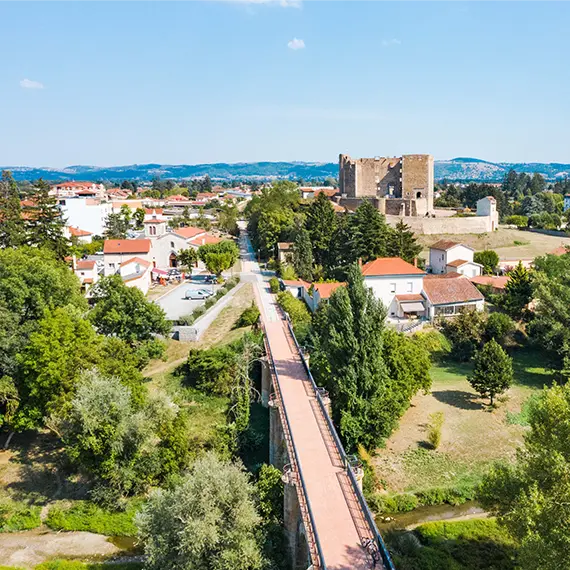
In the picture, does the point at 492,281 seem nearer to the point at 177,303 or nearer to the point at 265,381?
the point at 265,381

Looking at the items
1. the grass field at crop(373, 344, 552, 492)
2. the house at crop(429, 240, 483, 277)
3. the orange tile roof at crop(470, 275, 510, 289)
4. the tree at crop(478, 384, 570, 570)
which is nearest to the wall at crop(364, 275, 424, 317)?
the grass field at crop(373, 344, 552, 492)

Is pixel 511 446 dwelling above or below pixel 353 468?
below

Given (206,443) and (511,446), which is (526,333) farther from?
(206,443)

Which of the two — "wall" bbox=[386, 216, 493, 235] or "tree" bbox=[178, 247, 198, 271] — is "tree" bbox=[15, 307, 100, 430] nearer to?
"tree" bbox=[178, 247, 198, 271]

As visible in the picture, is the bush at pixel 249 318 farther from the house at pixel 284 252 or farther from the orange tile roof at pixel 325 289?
the house at pixel 284 252

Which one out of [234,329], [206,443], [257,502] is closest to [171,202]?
[234,329]

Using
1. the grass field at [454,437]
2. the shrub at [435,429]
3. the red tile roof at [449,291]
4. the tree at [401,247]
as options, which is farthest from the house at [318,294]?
the shrub at [435,429]

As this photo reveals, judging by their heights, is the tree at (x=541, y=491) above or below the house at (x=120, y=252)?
below
